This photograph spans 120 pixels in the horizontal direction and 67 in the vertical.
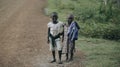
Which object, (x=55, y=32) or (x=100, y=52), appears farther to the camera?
(x=100, y=52)

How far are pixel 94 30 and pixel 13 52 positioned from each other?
504 centimetres

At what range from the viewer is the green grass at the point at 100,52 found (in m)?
11.7

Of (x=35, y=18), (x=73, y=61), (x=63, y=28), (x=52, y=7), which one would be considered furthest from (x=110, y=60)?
(x=52, y=7)

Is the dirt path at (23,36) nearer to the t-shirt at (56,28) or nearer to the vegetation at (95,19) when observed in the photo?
the t-shirt at (56,28)

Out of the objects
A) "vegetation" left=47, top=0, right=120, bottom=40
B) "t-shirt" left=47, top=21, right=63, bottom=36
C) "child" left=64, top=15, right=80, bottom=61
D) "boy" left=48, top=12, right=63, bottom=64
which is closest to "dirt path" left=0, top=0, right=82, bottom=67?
"child" left=64, top=15, right=80, bottom=61

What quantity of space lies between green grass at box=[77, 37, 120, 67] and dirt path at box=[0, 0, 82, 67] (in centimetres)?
54

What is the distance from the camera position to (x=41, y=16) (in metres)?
21.9

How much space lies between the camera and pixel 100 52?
43.5 ft

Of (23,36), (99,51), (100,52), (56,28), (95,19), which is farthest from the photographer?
(95,19)

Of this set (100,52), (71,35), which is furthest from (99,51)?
(71,35)

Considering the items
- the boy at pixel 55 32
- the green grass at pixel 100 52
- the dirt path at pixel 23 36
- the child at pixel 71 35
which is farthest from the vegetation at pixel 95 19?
the boy at pixel 55 32

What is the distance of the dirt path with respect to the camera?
473 inches

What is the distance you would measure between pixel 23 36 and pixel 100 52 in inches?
178

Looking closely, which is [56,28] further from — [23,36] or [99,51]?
[23,36]
